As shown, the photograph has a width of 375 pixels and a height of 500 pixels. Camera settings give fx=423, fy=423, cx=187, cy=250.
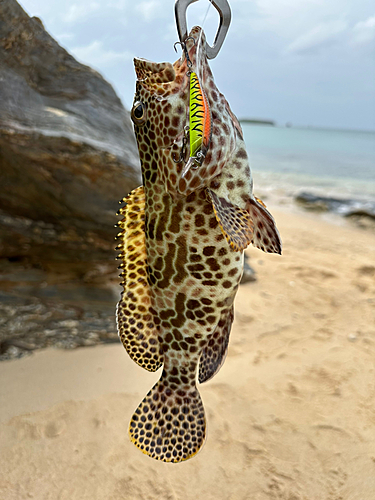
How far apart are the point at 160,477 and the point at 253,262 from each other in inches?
194

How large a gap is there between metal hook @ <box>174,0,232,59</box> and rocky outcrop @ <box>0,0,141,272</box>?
2540 millimetres

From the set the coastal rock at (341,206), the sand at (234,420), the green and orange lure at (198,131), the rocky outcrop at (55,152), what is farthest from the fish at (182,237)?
the coastal rock at (341,206)

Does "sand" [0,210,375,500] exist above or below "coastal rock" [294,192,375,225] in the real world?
below

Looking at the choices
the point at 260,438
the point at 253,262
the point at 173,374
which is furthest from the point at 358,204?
the point at 173,374

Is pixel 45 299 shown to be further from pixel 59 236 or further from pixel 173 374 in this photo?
pixel 173 374

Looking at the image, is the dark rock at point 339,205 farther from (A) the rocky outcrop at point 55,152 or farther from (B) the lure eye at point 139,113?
(B) the lure eye at point 139,113

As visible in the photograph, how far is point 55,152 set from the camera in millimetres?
3914

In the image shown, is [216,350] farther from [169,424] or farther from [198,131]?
[198,131]

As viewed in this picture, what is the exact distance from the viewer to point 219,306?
1.82m

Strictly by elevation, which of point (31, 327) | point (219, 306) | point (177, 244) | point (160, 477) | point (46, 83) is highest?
point (46, 83)

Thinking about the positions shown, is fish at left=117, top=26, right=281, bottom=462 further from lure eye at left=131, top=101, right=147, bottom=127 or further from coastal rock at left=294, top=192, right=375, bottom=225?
Answer: coastal rock at left=294, top=192, right=375, bottom=225

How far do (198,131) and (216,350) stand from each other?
1.05 m

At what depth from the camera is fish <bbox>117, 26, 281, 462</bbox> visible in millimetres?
1544

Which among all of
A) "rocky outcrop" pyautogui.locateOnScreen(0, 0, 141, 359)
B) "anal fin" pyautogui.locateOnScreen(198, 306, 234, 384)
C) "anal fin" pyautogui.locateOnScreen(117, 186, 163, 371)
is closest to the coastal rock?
"rocky outcrop" pyautogui.locateOnScreen(0, 0, 141, 359)
